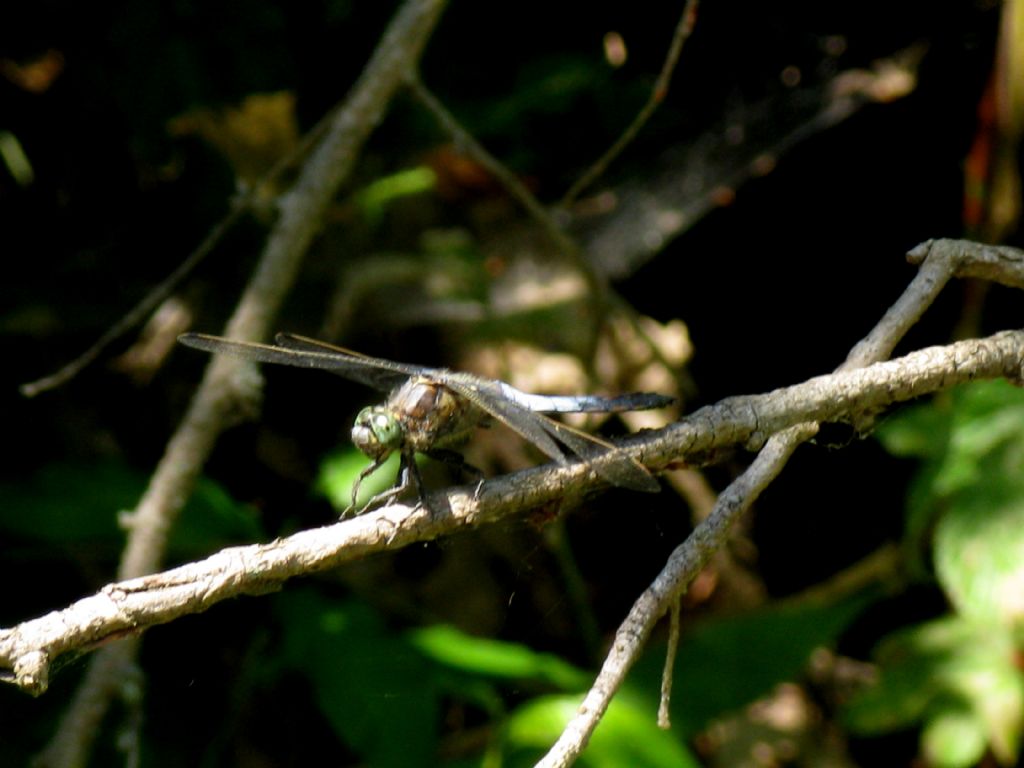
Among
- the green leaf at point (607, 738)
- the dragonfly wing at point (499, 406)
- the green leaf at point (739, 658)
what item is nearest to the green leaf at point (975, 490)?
the green leaf at point (739, 658)

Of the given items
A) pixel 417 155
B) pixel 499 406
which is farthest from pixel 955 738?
pixel 417 155

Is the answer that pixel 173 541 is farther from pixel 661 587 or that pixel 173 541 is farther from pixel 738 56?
pixel 738 56

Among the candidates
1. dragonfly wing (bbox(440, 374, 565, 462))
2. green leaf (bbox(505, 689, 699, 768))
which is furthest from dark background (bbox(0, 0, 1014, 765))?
dragonfly wing (bbox(440, 374, 565, 462))

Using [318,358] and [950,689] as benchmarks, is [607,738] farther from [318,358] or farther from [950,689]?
[318,358]

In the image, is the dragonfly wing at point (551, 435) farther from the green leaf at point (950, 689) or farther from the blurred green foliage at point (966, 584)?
the green leaf at point (950, 689)

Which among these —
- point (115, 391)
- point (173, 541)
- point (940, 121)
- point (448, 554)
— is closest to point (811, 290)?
point (940, 121)
